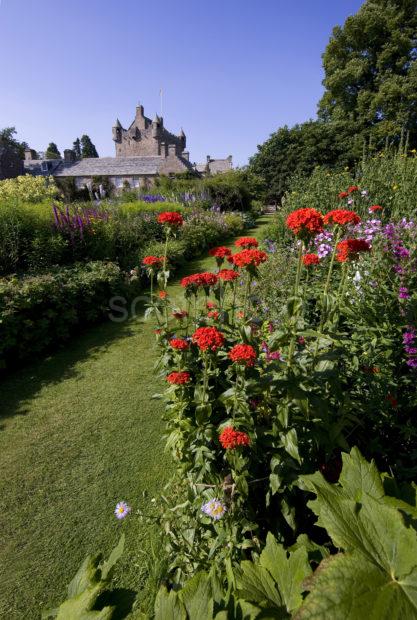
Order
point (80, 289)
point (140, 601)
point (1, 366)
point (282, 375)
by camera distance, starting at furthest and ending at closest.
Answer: point (80, 289) → point (1, 366) → point (140, 601) → point (282, 375)

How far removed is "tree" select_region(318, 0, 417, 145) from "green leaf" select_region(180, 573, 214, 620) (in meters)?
23.7

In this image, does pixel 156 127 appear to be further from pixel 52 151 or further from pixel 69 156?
pixel 52 151

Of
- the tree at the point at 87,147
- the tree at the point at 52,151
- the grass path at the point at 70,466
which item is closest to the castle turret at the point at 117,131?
the tree at the point at 87,147

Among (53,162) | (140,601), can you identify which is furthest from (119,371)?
(53,162)

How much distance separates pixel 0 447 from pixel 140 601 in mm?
2061

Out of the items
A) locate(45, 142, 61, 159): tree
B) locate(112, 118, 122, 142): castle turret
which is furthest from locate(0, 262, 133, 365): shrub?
locate(45, 142, 61, 159): tree

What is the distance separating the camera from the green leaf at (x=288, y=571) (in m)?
0.74

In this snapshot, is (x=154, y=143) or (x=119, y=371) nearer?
(x=119, y=371)

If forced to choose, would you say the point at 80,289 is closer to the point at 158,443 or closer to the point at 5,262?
the point at 5,262

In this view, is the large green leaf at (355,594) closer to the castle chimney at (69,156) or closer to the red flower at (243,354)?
the red flower at (243,354)

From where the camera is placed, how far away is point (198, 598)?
0.65m

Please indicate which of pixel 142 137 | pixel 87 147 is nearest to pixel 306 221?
pixel 142 137

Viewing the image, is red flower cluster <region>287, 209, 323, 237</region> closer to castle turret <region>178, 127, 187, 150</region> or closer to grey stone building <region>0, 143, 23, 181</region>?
grey stone building <region>0, 143, 23, 181</region>

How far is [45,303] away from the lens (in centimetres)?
486
